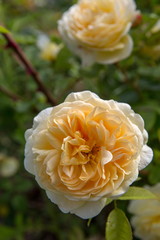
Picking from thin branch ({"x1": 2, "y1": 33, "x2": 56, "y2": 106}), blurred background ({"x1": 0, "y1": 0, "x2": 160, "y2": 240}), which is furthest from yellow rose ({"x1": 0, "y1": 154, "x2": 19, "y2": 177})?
thin branch ({"x1": 2, "y1": 33, "x2": 56, "y2": 106})

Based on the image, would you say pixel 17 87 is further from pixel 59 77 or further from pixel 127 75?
pixel 127 75

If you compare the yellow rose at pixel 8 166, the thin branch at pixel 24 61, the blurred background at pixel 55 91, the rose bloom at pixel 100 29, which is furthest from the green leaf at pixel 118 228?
the yellow rose at pixel 8 166

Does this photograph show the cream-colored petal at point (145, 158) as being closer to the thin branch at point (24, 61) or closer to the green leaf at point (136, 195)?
the green leaf at point (136, 195)

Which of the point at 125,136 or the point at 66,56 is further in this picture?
the point at 66,56

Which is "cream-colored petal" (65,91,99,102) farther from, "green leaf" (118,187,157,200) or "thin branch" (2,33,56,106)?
"thin branch" (2,33,56,106)

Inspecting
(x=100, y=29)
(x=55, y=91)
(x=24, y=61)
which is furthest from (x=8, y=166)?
(x=100, y=29)

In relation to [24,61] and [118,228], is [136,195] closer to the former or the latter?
[118,228]

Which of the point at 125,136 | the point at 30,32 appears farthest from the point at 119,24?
the point at 30,32
